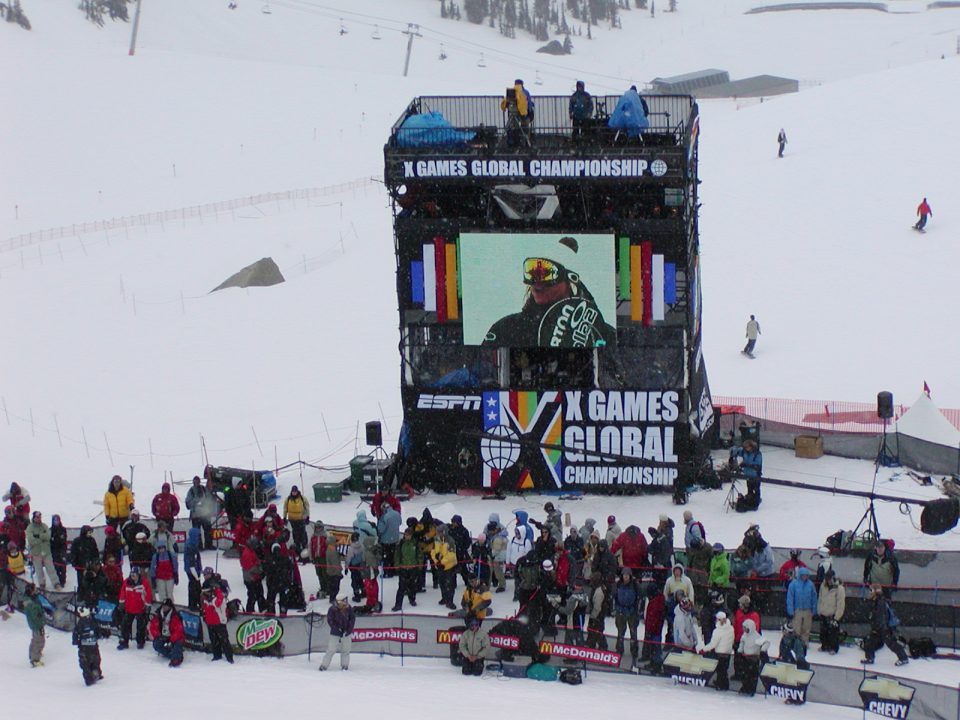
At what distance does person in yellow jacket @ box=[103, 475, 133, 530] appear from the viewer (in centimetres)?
2388

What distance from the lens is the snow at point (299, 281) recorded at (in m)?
26.9

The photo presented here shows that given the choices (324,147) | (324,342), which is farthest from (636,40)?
(324,342)

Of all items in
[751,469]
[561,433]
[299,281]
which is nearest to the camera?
[751,469]

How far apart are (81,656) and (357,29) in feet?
357

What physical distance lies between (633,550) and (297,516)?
6213mm

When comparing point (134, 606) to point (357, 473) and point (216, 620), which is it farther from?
point (357, 473)

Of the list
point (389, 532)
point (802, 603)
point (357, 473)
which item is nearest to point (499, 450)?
point (357, 473)

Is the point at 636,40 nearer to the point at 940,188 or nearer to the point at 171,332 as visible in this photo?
the point at 940,188

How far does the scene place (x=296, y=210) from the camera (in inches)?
Answer: 2205

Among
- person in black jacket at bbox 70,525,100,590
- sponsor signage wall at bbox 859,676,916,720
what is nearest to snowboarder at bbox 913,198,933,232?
sponsor signage wall at bbox 859,676,916,720

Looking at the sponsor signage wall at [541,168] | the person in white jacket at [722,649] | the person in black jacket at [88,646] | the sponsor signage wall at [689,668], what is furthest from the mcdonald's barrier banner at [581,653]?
the sponsor signage wall at [541,168]

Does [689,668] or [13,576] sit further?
[13,576]

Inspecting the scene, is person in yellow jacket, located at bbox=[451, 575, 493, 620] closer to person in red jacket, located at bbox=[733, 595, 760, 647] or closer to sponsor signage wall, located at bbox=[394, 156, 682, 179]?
person in red jacket, located at bbox=[733, 595, 760, 647]

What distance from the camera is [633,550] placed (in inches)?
811
